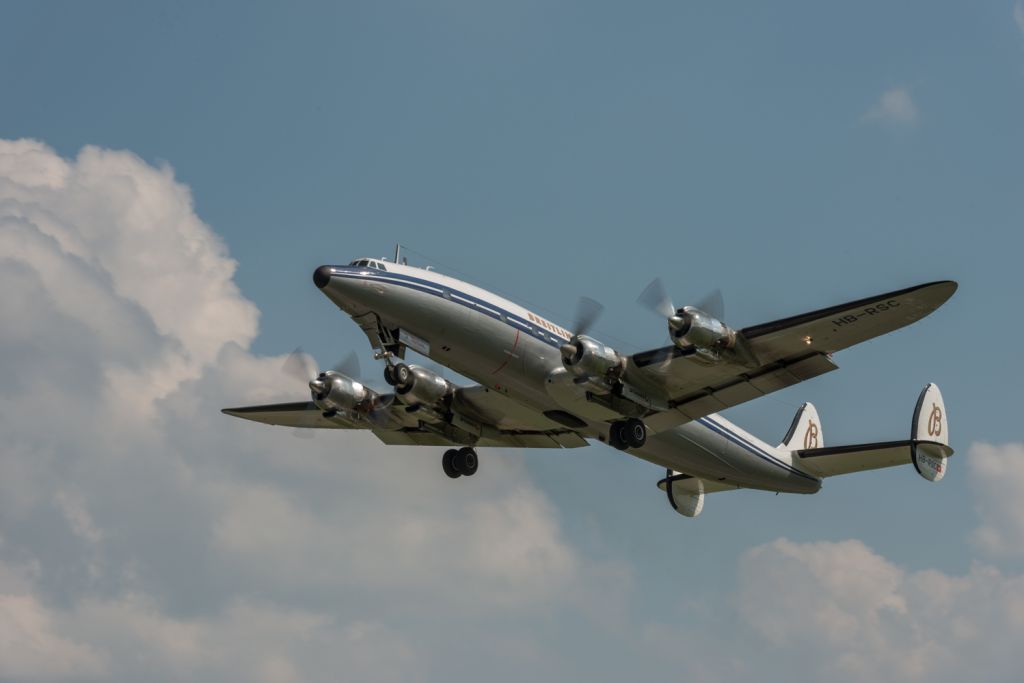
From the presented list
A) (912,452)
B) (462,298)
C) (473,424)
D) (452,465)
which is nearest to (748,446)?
(912,452)

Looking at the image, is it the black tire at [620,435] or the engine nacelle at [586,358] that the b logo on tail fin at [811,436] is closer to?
the black tire at [620,435]

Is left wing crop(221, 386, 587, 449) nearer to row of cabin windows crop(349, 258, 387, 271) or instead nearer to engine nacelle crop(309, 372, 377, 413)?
engine nacelle crop(309, 372, 377, 413)

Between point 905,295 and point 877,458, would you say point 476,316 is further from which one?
point 877,458

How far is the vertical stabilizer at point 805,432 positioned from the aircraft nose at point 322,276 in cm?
1656

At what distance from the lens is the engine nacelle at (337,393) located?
1394 inches

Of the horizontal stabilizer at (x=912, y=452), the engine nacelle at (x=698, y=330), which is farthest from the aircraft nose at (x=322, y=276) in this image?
the horizontal stabilizer at (x=912, y=452)

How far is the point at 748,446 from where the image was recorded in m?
36.2

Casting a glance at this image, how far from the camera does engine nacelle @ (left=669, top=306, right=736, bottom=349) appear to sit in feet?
95.1

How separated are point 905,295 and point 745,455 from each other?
33.4 feet

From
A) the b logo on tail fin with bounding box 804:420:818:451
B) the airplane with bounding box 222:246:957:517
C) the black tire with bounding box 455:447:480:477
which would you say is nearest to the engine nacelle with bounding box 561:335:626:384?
the airplane with bounding box 222:246:957:517

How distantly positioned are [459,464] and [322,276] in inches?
357

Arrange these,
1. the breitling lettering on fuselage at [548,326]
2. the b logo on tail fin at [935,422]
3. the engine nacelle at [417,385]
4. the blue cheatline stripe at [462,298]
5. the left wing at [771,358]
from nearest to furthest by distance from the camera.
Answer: the left wing at [771,358], the blue cheatline stripe at [462,298], the breitling lettering on fuselage at [548,326], the engine nacelle at [417,385], the b logo on tail fin at [935,422]

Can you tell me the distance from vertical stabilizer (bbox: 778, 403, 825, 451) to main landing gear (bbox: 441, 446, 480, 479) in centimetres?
994

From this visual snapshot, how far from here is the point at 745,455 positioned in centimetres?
3616
